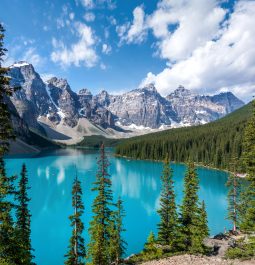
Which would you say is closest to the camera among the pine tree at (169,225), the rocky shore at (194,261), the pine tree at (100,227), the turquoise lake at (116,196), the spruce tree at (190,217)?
the rocky shore at (194,261)

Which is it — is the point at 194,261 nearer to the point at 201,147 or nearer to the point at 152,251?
the point at 152,251

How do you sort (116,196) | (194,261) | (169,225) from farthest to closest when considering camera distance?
(116,196) → (169,225) → (194,261)

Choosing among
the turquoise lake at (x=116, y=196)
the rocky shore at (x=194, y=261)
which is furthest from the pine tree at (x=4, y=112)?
the turquoise lake at (x=116, y=196)

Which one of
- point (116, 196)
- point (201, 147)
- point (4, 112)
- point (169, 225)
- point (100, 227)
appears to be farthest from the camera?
point (201, 147)

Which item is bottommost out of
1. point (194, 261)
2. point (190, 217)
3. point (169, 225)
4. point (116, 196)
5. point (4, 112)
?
point (116, 196)

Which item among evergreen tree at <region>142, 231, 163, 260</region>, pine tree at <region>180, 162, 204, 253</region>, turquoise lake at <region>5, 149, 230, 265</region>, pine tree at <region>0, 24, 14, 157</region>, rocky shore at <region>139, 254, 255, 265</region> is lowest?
turquoise lake at <region>5, 149, 230, 265</region>

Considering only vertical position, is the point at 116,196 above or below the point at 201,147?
below

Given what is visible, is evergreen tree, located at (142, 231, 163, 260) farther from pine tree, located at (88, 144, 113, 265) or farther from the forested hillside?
the forested hillside

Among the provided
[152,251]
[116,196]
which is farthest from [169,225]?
[116,196]

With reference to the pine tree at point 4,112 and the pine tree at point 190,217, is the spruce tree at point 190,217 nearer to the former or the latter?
the pine tree at point 190,217

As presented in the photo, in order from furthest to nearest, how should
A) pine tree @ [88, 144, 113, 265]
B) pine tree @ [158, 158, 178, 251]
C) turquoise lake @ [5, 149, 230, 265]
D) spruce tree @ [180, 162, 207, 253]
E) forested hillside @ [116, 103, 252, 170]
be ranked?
forested hillside @ [116, 103, 252, 170] < turquoise lake @ [5, 149, 230, 265] < pine tree @ [158, 158, 178, 251] < spruce tree @ [180, 162, 207, 253] < pine tree @ [88, 144, 113, 265]

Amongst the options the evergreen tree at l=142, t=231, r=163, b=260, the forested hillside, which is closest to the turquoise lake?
the evergreen tree at l=142, t=231, r=163, b=260

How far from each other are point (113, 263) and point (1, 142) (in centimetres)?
2108

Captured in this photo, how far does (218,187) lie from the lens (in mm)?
90500
